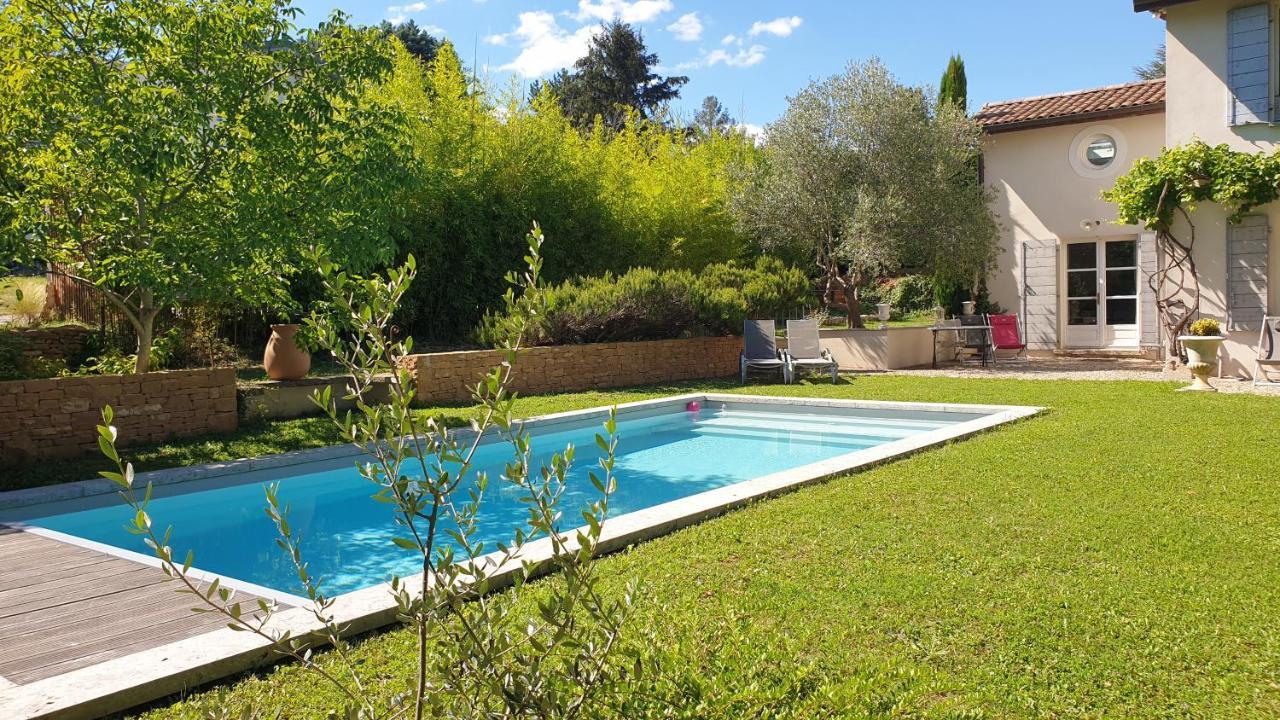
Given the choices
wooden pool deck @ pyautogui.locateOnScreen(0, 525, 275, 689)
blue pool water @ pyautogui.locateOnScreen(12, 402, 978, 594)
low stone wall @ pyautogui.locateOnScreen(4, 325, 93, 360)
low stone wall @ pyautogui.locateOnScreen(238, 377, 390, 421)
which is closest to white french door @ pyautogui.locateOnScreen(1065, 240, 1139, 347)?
blue pool water @ pyautogui.locateOnScreen(12, 402, 978, 594)

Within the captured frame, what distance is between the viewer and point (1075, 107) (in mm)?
15609

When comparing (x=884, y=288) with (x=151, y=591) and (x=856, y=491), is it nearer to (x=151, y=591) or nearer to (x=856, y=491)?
(x=856, y=491)

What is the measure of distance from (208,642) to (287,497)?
422cm

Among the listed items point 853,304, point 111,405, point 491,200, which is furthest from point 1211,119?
point 111,405

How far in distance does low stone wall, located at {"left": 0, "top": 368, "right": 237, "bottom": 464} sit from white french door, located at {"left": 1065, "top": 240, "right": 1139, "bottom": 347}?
14.4m

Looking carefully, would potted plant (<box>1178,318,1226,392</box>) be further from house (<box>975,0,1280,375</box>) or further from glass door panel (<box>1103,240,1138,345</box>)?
glass door panel (<box>1103,240,1138,345</box>)

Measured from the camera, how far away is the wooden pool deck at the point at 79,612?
3.26 meters

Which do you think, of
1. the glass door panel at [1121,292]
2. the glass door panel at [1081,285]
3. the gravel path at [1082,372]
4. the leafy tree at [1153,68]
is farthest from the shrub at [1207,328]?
the leafy tree at [1153,68]

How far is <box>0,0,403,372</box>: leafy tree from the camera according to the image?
7051mm

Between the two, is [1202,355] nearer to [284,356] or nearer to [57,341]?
[284,356]

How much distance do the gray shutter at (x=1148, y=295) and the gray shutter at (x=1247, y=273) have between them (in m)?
1.52

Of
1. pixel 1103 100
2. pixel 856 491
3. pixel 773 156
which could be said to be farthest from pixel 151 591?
pixel 1103 100

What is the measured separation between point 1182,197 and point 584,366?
9.14m

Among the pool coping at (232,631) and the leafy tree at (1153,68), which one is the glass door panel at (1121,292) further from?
the leafy tree at (1153,68)
